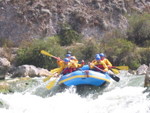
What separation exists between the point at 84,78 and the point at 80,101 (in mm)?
1521

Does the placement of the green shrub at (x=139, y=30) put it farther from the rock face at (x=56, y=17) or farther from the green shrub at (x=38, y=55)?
the green shrub at (x=38, y=55)

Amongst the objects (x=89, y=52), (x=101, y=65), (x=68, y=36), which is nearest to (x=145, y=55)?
(x=89, y=52)

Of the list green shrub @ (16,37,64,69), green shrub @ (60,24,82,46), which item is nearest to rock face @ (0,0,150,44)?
green shrub @ (60,24,82,46)

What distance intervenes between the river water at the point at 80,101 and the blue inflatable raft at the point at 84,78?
27cm

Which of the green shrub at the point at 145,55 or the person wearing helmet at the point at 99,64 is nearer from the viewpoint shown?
the person wearing helmet at the point at 99,64

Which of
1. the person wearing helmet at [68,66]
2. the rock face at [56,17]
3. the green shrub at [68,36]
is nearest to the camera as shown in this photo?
the person wearing helmet at [68,66]

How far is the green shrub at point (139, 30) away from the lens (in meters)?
21.5

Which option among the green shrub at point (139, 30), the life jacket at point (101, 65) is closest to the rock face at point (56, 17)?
the green shrub at point (139, 30)

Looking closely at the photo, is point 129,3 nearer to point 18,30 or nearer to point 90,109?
point 18,30

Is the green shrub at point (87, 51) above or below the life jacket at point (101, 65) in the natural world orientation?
below

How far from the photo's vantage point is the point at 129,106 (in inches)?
303

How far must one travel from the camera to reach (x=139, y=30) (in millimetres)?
21766

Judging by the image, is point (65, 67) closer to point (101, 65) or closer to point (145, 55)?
point (101, 65)

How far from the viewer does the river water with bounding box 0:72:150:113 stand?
780 centimetres
